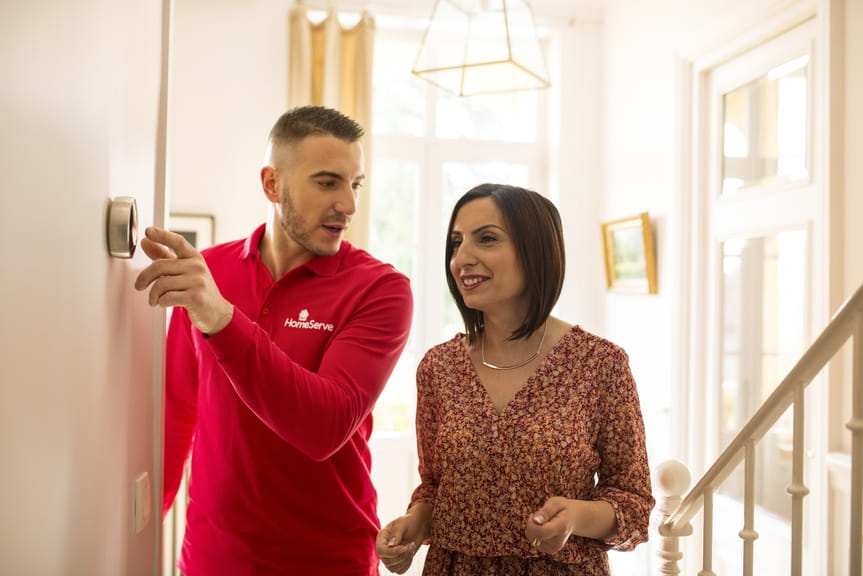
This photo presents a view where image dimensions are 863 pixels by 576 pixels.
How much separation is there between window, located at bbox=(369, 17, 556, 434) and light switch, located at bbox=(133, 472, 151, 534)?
3208mm

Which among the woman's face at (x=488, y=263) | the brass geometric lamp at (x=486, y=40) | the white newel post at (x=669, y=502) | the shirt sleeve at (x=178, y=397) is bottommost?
the white newel post at (x=669, y=502)

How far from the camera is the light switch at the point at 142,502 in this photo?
4.17ft

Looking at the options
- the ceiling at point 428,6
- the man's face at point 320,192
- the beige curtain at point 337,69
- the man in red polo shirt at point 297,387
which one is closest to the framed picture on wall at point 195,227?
the beige curtain at point 337,69

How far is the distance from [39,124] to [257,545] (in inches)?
39.3

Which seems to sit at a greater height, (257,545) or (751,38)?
(751,38)

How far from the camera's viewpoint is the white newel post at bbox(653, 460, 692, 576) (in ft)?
5.75

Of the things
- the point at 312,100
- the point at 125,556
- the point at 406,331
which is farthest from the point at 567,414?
the point at 312,100

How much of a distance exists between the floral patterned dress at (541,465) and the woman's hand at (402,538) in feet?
0.10

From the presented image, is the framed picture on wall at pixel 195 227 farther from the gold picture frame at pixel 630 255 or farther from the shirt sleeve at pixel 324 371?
the shirt sleeve at pixel 324 371

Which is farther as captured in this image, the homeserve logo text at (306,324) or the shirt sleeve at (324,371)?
the homeserve logo text at (306,324)

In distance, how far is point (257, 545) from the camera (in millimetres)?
1479

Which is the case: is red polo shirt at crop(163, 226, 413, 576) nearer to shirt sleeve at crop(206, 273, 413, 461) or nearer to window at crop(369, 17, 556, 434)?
shirt sleeve at crop(206, 273, 413, 461)

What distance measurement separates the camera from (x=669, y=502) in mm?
1799

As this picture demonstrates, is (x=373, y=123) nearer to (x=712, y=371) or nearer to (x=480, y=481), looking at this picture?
(x=712, y=371)
